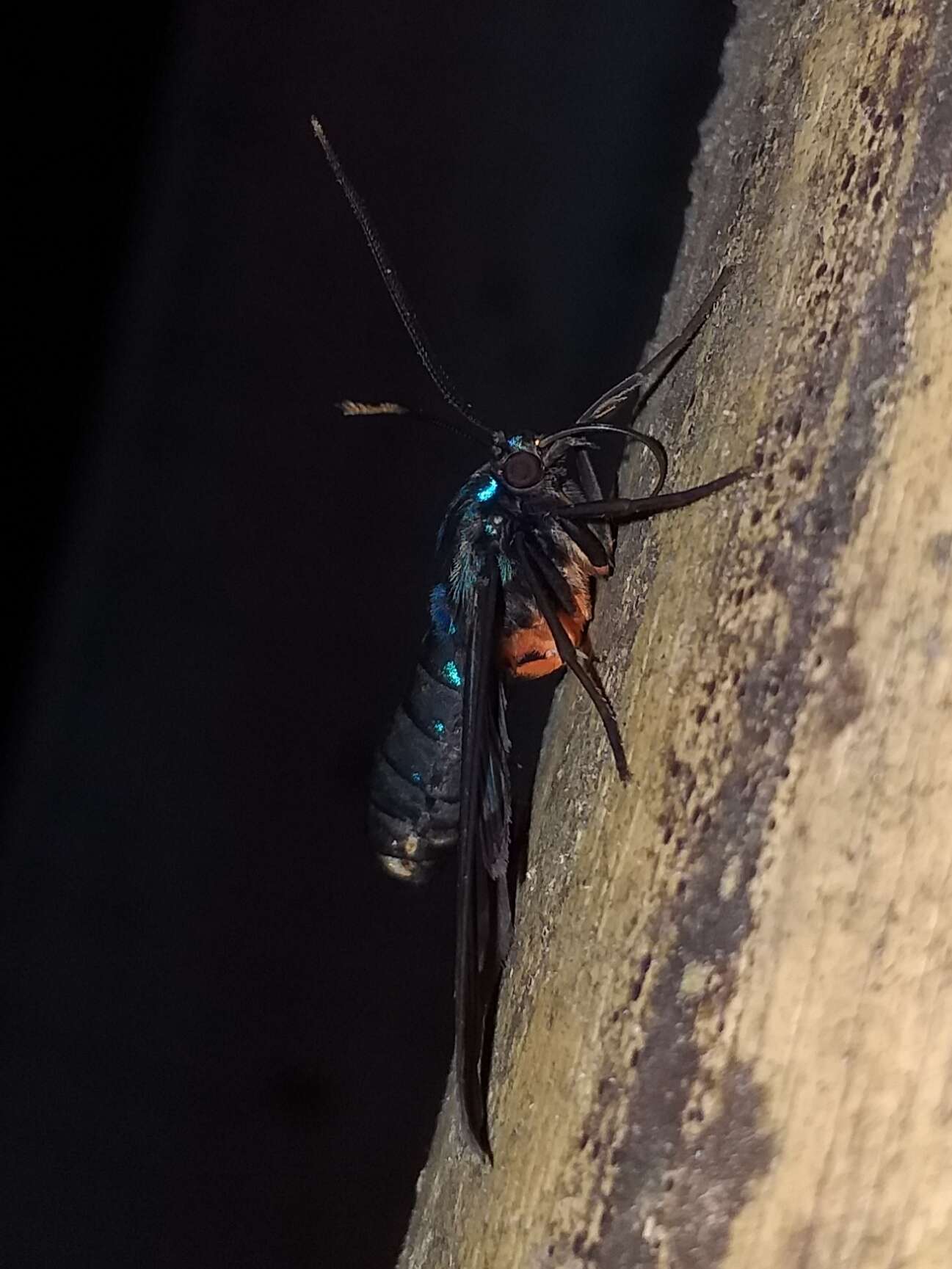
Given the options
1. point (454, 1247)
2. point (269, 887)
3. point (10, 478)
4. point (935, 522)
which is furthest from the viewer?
point (269, 887)

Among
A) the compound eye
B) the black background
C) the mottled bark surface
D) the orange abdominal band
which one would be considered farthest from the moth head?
the black background

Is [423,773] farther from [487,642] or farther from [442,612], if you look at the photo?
[487,642]

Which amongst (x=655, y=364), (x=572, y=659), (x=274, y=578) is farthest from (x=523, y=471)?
(x=274, y=578)

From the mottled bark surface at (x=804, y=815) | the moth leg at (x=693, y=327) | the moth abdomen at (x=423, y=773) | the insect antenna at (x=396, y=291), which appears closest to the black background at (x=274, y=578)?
the moth abdomen at (x=423, y=773)

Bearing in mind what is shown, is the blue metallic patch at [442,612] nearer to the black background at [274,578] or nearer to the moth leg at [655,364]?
the moth leg at [655,364]

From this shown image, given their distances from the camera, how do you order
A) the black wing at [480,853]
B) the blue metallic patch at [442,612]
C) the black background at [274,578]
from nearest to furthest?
the black wing at [480,853]
the blue metallic patch at [442,612]
the black background at [274,578]

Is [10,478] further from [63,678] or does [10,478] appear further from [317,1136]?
[317,1136]

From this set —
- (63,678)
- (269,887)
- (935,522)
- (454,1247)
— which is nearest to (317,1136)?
(269,887)

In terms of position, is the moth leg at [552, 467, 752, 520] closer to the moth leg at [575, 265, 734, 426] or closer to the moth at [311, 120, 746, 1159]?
the moth at [311, 120, 746, 1159]
